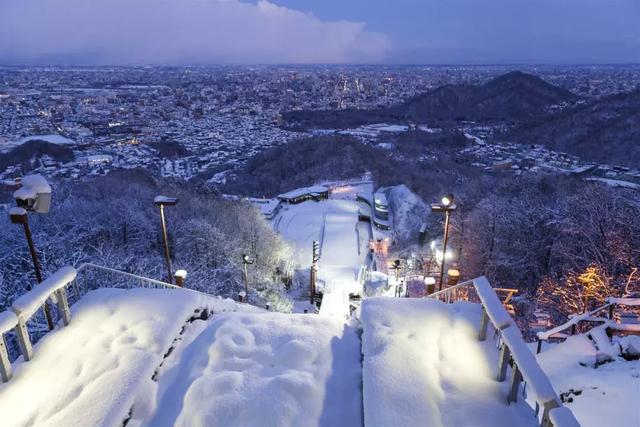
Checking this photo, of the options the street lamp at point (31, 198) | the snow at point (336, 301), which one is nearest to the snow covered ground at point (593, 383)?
the snow at point (336, 301)

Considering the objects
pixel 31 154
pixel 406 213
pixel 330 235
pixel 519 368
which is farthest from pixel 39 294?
pixel 31 154

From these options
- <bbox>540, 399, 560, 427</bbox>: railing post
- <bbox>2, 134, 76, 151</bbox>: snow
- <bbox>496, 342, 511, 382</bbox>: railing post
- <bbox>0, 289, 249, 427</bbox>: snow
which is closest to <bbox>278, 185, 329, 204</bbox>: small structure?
<bbox>0, 289, 249, 427</bbox>: snow

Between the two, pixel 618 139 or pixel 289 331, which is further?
pixel 618 139

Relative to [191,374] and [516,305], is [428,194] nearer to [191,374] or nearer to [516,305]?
[516,305]

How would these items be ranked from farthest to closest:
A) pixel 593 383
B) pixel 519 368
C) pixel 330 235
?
1. pixel 330 235
2. pixel 593 383
3. pixel 519 368

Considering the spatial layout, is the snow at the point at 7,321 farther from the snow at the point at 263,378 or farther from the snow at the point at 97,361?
the snow at the point at 263,378

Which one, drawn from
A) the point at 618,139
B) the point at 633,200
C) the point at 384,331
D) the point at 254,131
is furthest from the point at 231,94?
the point at 384,331

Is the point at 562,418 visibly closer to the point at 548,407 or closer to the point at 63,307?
the point at 548,407
